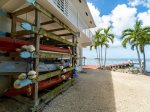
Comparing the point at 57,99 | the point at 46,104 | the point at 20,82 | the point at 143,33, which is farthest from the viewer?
the point at 143,33

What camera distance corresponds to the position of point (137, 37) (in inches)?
829

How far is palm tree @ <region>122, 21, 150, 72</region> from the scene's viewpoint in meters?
20.8

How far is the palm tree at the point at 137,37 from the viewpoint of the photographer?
20781mm

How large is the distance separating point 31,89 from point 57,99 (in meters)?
1.67

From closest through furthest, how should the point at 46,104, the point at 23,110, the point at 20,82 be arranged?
the point at 20,82
the point at 23,110
the point at 46,104

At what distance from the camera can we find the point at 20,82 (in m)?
4.45

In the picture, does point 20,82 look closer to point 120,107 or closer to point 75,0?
point 120,107

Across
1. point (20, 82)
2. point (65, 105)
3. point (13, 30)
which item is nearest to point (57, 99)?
point (65, 105)

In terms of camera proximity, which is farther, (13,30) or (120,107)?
(13,30)

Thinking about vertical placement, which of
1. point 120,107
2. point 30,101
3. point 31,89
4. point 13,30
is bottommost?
point 120,107

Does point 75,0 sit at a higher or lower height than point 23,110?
higher

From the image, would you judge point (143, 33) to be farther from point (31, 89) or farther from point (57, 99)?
point (31, 89)

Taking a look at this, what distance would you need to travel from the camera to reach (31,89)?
5.13m

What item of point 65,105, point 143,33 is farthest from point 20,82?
point 143,33
